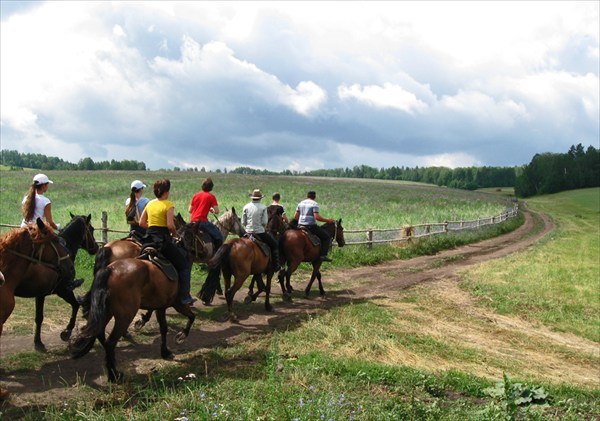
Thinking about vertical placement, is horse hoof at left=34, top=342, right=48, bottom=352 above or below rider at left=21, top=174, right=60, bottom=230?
below

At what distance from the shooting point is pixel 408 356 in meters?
8.77

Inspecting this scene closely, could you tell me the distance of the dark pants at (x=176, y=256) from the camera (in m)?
7.95

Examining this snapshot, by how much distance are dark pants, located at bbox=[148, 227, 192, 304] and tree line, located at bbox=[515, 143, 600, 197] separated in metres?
110

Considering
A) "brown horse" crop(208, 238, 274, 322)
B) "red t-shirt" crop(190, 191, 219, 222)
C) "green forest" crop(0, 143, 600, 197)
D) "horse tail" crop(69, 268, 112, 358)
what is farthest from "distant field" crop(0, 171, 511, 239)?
"green forest" crop(0, 143, 600, 197)

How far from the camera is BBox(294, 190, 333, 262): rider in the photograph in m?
13.4

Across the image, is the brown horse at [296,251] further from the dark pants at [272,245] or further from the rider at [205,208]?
Result: the rider at [205,208]

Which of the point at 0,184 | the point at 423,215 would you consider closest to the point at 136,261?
the point at 423,215

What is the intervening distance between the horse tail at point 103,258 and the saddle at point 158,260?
1.47 m

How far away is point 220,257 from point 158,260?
2.81 metres

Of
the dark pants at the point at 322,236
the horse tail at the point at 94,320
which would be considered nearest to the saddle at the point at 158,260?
the horse tail at the point at 94,320

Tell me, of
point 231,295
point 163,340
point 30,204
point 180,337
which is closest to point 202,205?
point 231,295

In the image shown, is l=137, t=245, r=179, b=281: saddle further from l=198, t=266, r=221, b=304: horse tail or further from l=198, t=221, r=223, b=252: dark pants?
l=198, t=221, r=223, b=252: dark pants

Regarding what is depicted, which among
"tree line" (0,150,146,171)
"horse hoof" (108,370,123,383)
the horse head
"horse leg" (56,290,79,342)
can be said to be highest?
"tree line" (0,150,146,171)

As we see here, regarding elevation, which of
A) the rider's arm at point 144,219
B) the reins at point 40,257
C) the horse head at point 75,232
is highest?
the rider's arm at point 144,219
